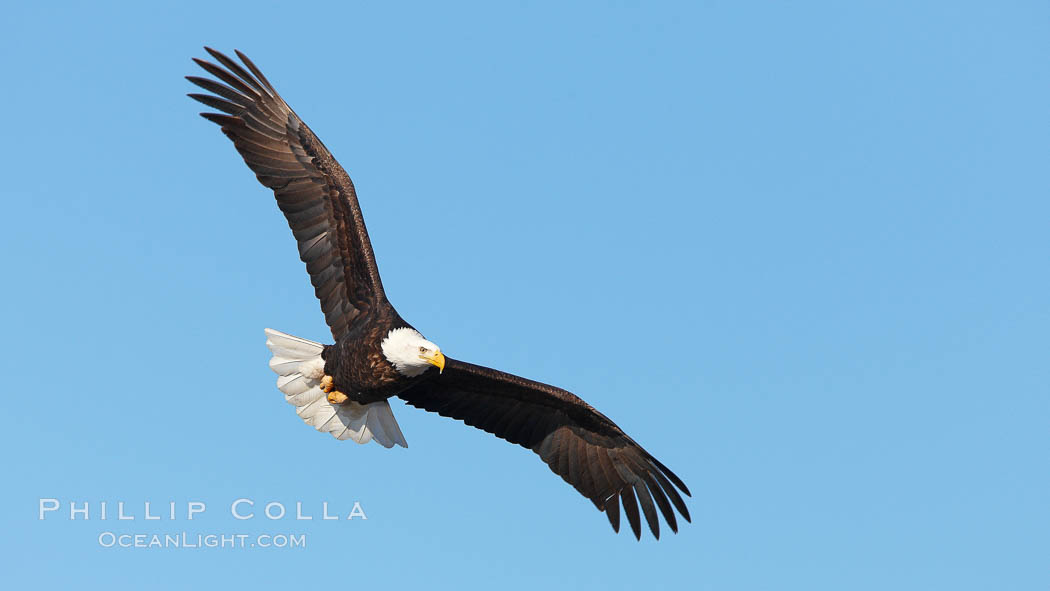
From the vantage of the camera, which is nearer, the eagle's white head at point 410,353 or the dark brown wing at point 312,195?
the eagle's white head at point 410,353

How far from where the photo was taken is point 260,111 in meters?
10.3

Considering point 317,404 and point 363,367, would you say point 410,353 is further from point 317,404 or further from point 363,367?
point 317,404

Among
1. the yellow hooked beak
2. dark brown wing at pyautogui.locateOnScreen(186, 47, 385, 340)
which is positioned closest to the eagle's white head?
the yellow hooked beak

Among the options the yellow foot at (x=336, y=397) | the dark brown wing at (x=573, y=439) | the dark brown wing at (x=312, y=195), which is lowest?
the dark brown wing at (x=573, y=439)

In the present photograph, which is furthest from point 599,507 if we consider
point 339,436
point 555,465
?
point 339,436

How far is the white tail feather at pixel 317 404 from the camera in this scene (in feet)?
33.9

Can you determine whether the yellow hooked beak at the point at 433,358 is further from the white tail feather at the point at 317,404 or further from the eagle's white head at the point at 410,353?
the white tail feather at the point at 317,404

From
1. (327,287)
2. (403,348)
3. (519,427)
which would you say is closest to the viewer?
(403,348)

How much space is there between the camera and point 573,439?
35.8 ft

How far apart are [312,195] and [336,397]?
1.78 m

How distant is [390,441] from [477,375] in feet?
3.57

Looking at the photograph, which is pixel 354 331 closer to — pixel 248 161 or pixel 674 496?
pixel 248 161

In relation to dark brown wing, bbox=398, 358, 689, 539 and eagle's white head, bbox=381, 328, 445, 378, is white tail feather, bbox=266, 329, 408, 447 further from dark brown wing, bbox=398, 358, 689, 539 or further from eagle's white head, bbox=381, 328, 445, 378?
eagle's white head, bbox=381, 328, 445, 378

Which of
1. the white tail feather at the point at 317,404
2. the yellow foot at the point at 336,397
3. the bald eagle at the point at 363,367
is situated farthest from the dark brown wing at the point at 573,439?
the yellow foot at the point at 336,397
